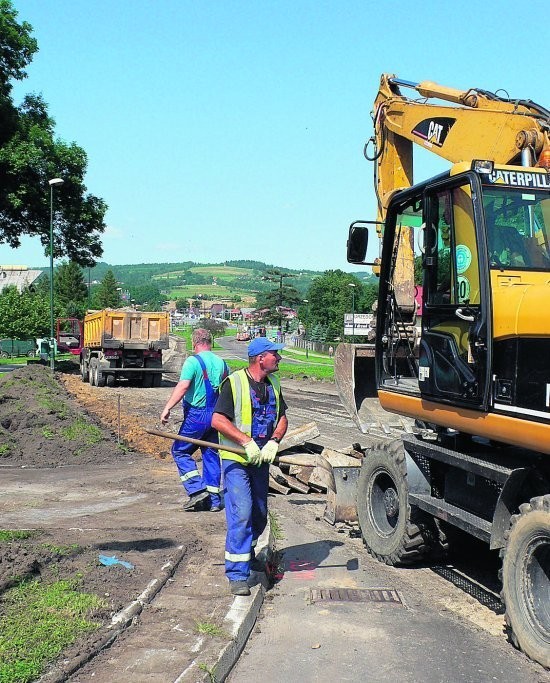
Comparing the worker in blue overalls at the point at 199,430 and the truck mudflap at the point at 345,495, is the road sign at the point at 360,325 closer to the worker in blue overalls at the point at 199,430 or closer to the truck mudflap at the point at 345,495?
the truck mudflap at the point at 345,495

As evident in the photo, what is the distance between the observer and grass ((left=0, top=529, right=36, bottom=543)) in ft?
21.9

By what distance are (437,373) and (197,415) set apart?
3306mm

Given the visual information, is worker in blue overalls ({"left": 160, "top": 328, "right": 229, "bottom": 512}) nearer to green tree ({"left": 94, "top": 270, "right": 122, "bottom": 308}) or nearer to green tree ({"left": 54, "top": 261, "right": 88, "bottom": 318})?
green tree ({"left": 54, "top": 261, "right": 88, "bottom": 318})

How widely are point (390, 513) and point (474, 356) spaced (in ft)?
7.63

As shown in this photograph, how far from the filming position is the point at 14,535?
686cm

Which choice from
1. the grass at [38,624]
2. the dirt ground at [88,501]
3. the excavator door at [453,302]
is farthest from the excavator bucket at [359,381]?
the grass at [38,624]

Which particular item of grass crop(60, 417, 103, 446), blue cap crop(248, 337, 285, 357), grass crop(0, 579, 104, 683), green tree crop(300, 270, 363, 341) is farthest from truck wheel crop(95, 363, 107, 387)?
green tree crop(300, 270, 363, 341)

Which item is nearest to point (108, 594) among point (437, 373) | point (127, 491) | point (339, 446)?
point (437, 373)

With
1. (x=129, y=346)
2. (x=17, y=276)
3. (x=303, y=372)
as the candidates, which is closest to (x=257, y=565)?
(x=129, y=346)

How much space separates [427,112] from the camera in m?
9.26

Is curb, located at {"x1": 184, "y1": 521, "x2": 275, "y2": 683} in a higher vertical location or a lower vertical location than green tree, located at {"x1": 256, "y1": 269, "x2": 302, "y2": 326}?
lower

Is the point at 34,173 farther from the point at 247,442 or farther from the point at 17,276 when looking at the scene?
the point at 17,276

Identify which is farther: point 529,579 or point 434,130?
point 434,130

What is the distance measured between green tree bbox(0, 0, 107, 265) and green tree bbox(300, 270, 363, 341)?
57.9m
